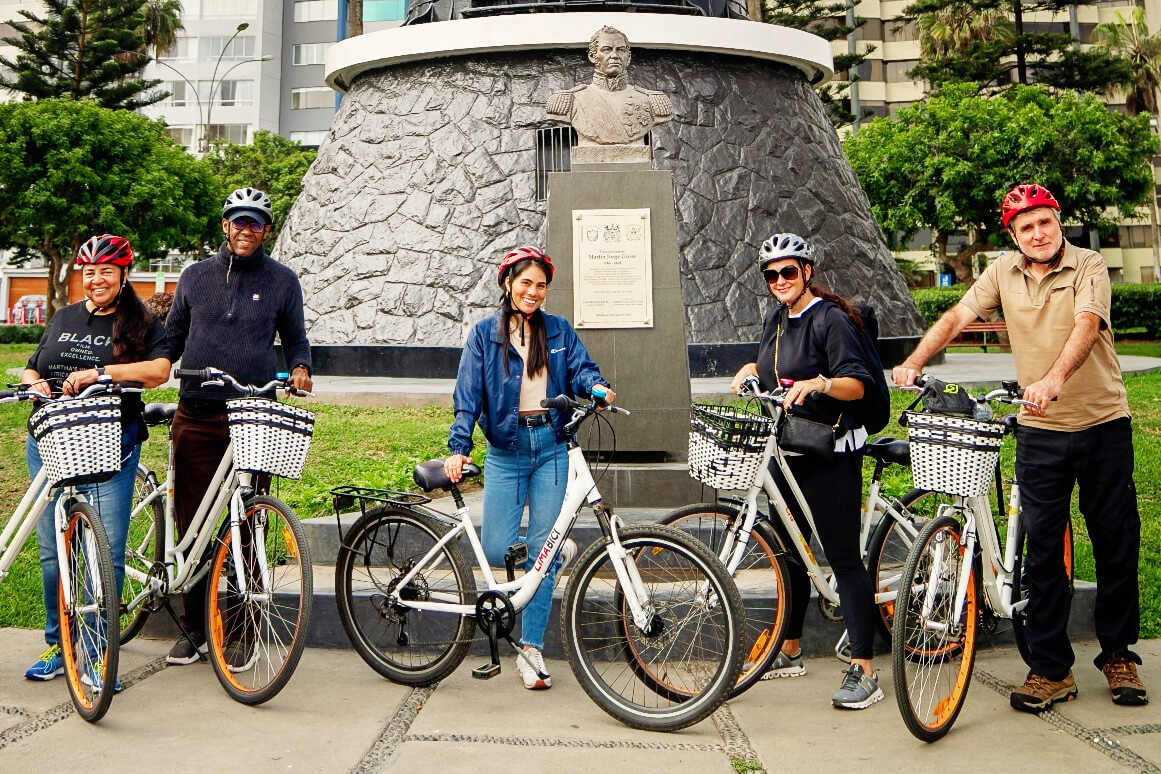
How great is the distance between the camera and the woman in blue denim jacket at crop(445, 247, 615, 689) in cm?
500

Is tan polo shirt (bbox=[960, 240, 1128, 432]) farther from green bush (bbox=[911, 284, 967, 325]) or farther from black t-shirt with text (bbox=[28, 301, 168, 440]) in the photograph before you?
green bush (bbox=[911, 284, 967, 325])

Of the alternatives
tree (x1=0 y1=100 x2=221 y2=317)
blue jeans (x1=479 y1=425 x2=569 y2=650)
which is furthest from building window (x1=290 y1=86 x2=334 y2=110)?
blue jeans (x1=479 y1=425 x2=569 y2=650)

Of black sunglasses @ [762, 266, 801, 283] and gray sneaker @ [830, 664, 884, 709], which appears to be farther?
black sunglasses @ [762, 266, 801, 283]

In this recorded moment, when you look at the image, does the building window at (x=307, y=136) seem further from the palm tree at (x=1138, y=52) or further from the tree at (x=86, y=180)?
the palm tree at (x=1138, y=52)

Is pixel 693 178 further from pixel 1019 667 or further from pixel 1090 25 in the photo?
pixel 1090 25

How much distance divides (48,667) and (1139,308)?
35.8 metres

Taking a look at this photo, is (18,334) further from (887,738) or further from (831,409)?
(887,738)

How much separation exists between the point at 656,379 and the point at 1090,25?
6226cm

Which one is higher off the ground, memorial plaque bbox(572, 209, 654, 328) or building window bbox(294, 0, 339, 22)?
building window bbox(294, 0, 339, 22)

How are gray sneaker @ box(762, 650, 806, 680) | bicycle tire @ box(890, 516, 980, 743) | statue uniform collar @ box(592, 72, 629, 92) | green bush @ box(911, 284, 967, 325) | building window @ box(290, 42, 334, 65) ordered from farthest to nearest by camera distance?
1. building window @ box(290, 42, 334, 65)
2. green bush @ box(911, 284, 967, 325)
3. statue uniform collar @ box(592, 72, 629, 92)
4. gray sneaker @ box(762, 650, 806, 680)
5. bicycle tire @ box(890, 516, 980, 743)

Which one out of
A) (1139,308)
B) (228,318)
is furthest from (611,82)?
(1139,308)

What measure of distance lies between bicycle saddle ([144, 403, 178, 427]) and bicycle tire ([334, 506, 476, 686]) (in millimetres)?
1115

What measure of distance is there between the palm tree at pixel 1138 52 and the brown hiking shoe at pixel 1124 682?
53.6 m

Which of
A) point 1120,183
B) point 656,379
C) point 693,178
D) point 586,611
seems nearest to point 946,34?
point 1120,183
